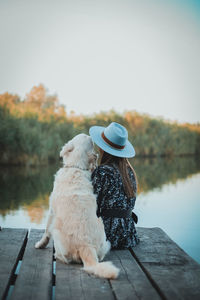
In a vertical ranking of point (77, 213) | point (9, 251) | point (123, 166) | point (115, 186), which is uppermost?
point (123, 166)

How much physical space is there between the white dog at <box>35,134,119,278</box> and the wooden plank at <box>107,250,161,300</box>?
200 mm

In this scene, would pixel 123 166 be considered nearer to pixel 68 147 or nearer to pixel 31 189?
pixel 68 147

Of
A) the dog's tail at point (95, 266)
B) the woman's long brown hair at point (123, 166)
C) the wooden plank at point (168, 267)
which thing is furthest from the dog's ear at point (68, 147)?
the wooden plank at point (168, 267)

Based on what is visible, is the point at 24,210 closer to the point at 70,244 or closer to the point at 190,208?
the point at 190,208

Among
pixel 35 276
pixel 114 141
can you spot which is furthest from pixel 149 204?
pixel 35 276

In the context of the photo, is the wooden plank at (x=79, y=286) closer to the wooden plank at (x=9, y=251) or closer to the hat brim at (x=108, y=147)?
the wooden plank at (x=9, y=251)

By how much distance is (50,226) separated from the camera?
3.29 metres

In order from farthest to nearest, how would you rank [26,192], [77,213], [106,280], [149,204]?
[26,192]
[149,204]
[77,213]
[106,280]

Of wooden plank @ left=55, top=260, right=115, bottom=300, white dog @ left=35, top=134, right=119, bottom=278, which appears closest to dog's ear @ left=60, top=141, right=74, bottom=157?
white dog @ left=35, top=134, right=119, bottom=278

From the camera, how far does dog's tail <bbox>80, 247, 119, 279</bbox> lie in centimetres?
262

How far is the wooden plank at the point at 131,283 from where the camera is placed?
2.39 m

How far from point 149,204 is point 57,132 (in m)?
12.3

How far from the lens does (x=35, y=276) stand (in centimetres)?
272

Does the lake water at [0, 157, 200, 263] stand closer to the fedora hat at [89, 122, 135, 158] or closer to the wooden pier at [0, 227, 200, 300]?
the wooden pier at [0, 227, 200, 300]
